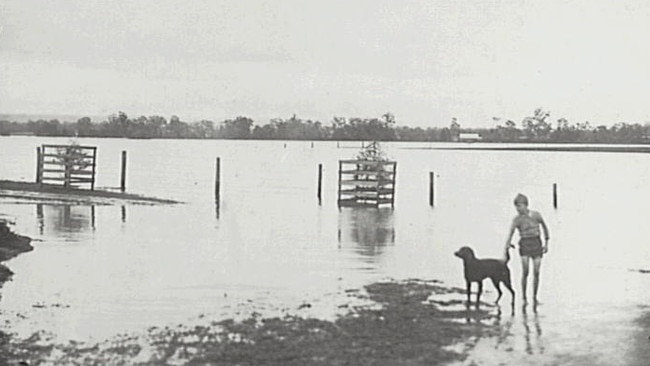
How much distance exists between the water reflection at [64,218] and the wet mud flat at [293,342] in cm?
1171

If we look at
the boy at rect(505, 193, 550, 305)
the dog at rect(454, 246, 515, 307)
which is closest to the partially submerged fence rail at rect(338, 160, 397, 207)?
the boy at rect(505, 193, 550, 305)

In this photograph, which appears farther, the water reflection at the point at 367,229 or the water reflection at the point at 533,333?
the water reflection at the point at 367,229

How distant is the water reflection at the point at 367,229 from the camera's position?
20919mm

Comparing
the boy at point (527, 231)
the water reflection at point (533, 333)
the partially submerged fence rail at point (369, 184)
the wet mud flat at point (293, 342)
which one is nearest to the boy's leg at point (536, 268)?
the boy at point (527, 231)

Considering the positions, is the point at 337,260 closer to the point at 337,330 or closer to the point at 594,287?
the point at 594,287

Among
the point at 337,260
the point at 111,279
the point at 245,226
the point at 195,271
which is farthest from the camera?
the point at 245,226

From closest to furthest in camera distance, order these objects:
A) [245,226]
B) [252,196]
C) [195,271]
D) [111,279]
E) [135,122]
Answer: [111,279] → [195,271] → [245,226] → [135,122] → [252,196]

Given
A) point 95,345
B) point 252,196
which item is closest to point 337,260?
point 95,345

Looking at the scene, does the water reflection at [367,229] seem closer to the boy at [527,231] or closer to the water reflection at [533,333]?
the boy at [527,231]

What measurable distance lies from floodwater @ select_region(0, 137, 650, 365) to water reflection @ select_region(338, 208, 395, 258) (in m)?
0.07

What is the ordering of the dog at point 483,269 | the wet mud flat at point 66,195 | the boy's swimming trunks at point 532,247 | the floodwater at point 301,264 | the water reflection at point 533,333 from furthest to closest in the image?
the wet mud flat at point 66,195 < the boy's swimming trunks at point 532,247 < the dog at point 483,269 < the floodwater at point 301,264 < the water reflection at point 533,333

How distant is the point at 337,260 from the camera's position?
17.9 metres

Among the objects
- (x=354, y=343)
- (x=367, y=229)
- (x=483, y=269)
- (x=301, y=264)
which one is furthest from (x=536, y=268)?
(x=367, y=229)

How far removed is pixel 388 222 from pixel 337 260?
10477 millimetres
